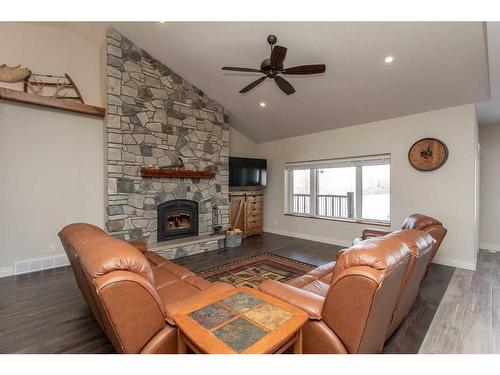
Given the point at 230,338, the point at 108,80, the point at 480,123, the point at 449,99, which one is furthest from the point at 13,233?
the point at 480,123

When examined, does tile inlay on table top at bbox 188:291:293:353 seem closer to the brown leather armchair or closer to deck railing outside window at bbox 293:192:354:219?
the brown leather armchair

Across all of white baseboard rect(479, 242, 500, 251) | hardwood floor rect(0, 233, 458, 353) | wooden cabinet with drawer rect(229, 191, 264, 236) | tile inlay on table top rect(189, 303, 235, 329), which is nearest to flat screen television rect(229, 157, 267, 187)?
wooden cabinet with drawer rect(229, 191, 264, 236)

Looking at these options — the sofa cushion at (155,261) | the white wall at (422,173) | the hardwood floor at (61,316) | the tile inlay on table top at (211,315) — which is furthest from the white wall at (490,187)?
the sofa cushion at (155,261)

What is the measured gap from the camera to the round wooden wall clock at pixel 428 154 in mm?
3979

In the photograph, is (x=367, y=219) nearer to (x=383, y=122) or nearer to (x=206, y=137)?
(x=383, y=122)

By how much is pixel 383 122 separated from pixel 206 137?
3.57 meters

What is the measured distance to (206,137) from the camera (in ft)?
16.9

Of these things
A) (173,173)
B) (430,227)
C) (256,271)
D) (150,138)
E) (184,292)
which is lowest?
(256,271)

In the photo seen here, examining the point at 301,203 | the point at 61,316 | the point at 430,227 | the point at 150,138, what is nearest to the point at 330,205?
the point at 301,203

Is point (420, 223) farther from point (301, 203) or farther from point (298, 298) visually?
point (301, 203)

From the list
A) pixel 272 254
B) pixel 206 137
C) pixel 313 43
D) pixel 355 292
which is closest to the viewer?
pixel 355 292

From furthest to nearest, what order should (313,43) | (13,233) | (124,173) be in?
1. (124,173)
2. (13,233)
3. (313,43)

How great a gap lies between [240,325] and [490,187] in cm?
619

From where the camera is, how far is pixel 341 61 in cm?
350
